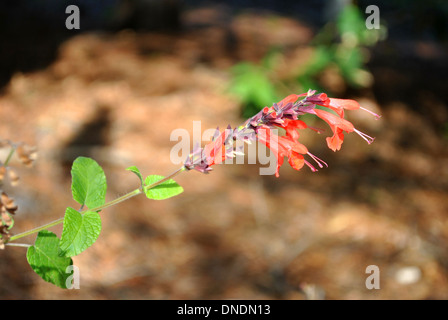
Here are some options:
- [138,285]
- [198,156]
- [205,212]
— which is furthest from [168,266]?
[198,156]

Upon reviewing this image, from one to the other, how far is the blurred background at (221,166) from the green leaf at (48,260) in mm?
1141

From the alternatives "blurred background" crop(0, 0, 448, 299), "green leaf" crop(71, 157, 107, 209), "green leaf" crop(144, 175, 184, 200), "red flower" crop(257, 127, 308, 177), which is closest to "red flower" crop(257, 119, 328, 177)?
"red flower" crop(257, 127, 308, 177)

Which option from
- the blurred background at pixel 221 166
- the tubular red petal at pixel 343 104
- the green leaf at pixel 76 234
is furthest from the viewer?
the blurred background at pixel 221 166

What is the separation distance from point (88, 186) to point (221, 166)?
89.1 inches

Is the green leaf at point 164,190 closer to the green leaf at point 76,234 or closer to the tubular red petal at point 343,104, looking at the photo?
the green leaf at point 76,234

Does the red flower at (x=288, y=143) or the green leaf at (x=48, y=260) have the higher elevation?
the red flower at (x=288, y=143)

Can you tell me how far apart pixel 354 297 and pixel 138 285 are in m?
1.06

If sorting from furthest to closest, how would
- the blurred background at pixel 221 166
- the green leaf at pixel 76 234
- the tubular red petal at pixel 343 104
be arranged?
the blurred background at pixel 221 166
the tubular red petal at pixel 343 104
the green leaf at pixel 76 234

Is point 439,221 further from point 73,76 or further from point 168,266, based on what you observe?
point 73,76

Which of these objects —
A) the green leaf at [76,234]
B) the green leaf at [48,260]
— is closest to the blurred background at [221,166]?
the green leaf at [48,260]

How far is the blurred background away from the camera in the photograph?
7.48 ft

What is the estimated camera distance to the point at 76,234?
80 centimetres

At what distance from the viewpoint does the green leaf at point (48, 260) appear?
85 cm

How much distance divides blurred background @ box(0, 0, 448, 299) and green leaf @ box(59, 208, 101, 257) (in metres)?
1.26
